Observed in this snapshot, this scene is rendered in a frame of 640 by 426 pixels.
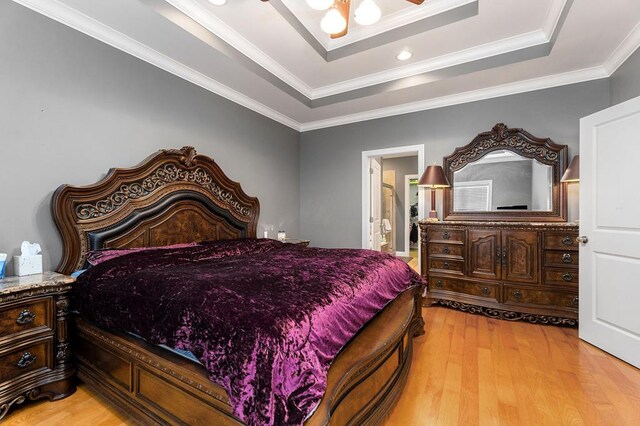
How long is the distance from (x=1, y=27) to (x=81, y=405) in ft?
8.20

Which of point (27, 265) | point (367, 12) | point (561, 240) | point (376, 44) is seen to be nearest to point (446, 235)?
point (561, 240)

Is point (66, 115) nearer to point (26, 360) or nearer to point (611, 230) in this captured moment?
point (26, 360)

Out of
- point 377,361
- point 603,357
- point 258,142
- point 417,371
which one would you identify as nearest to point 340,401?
point 377,361

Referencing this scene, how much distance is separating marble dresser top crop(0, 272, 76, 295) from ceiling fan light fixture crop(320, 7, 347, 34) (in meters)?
2.36

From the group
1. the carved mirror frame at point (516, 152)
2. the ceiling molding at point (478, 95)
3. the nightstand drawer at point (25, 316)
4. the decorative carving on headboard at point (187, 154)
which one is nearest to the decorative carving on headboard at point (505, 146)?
the carved mirror frame at point (516, 152)

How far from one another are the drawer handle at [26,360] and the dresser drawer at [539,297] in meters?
4.01

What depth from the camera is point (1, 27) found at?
192 centimetres

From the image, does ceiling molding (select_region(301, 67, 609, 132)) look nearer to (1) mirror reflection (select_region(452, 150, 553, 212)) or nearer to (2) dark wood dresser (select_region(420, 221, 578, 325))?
(1) mirror reflection (select_region(452, 150, 553, 212))

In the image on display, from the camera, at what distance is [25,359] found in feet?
5.55

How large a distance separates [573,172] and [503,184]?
2.18ft

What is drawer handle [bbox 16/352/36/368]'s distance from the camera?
5.49 feet

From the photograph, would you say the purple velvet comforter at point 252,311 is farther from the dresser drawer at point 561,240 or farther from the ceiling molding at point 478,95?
the ceiling molding at point 478,95

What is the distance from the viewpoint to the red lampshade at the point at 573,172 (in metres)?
2.95

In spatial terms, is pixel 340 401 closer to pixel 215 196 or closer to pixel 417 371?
pixel 417 371
